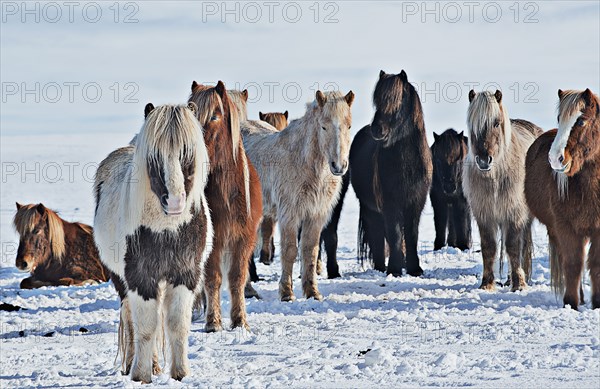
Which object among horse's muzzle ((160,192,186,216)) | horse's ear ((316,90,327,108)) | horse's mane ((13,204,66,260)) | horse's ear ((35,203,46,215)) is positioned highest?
horse's ear ((316,90,327,108))

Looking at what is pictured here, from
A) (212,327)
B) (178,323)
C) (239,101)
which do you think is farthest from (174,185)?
(239,101)

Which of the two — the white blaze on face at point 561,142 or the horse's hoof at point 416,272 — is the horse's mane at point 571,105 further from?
the horse's hoof at point 416,272

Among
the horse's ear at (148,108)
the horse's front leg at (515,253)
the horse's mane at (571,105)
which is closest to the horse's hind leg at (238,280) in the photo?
the horse's ear at (148,108)

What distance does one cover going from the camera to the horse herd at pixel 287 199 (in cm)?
547

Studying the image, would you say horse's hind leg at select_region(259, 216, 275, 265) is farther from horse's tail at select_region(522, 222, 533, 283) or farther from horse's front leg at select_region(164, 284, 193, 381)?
horse's front leg at select_region(164, 284, 193, 381)

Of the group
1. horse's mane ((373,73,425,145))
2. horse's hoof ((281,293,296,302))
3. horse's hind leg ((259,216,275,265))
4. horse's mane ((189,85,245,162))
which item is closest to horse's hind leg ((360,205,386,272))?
horse's hind leg ((259,216,275,265))

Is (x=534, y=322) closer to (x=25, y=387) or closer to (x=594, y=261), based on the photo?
(x=594, y=261)

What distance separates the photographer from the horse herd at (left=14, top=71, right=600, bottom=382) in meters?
5.47

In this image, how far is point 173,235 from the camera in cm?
548

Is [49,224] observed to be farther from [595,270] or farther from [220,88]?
[595,270]

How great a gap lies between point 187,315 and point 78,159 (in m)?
48.2

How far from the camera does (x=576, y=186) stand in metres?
7.95

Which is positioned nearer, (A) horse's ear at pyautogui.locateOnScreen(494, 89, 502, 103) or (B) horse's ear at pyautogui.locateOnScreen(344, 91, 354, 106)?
(B) horse's ear at pyautogui.locateOnScreen(344, 91, 354, 106)

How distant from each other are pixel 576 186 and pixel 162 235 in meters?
4.24
